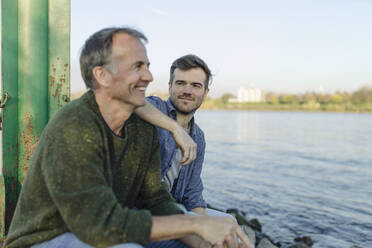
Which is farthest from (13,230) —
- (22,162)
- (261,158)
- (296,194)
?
(261,158)

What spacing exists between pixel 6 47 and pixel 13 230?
6.26ft

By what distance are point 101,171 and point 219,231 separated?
738 mm

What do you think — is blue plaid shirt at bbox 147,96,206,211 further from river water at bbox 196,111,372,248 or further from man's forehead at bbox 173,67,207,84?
river water at bbox 196,111,372,248

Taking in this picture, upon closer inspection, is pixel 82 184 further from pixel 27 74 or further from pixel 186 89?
pixel 186 89

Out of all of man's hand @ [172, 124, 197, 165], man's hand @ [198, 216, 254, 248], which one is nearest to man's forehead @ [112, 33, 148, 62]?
man's hand @ [172, 124, 197, 165]

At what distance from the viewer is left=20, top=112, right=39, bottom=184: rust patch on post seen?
11.3ft

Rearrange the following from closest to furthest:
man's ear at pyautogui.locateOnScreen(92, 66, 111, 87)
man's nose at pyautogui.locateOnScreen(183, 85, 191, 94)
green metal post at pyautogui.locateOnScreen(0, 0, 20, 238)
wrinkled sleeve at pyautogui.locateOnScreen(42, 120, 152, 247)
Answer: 1. wrinkled sleeve at pyautogui.locateOnScreen(42, 120, 152, 247)
2. man's ear at pyautogui.locateOnScreen(92, 66, 111, 87)
3. green metal post at pyautogui.locateOnScreen(0, 0, 20, 238)
4. man's nose at pyautogui.locateOnScreen(183, 85, 191, 94)

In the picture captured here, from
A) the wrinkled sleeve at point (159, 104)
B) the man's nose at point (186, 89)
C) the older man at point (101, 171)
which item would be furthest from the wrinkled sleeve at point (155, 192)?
the man's nose at point (186, 89)

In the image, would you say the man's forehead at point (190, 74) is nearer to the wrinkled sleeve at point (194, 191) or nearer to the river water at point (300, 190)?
the wrinkled sleeve at point (194, 191)

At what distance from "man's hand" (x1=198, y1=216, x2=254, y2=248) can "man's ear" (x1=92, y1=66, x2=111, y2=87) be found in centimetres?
97

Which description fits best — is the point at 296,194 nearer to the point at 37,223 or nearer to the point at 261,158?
the point at 261,158

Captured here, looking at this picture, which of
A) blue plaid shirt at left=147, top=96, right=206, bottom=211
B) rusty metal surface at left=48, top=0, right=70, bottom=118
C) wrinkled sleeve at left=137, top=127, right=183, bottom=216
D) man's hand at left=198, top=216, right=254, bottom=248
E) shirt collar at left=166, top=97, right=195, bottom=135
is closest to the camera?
man's hand at left=198, top=216, right=254, bottom=248

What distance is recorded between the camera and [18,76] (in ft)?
11.3

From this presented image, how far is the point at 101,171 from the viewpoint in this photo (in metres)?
2.00
